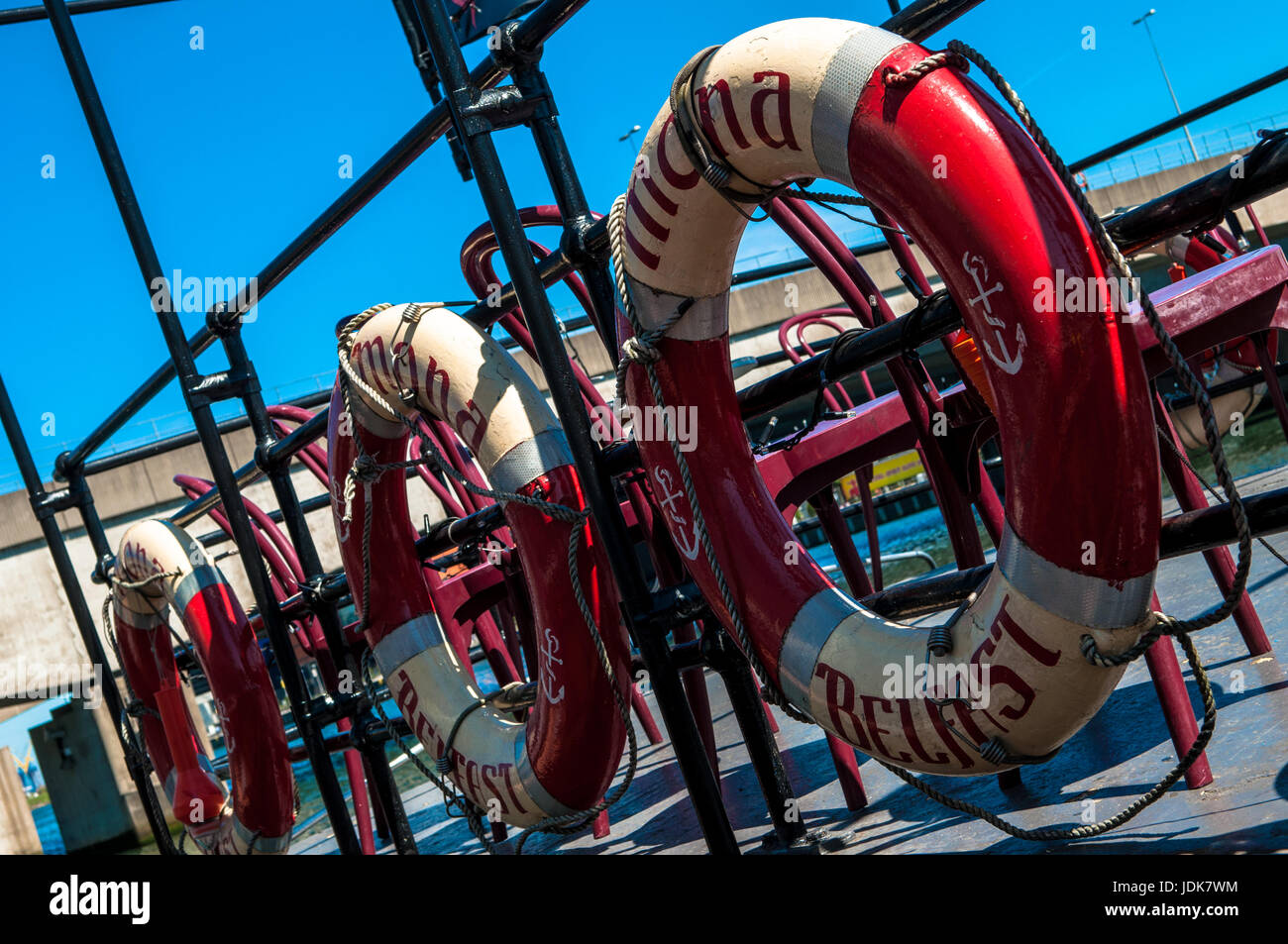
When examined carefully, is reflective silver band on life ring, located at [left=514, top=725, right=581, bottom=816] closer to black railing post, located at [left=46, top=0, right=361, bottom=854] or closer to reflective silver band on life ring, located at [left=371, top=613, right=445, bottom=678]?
reflective silver band on life ring, located at [left=371, top=613, right=445, bottom=678]

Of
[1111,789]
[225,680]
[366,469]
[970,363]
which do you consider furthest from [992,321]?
[225,680]

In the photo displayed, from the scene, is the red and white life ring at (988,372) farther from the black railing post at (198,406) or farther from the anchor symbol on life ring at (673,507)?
the black railing post at (198,406)

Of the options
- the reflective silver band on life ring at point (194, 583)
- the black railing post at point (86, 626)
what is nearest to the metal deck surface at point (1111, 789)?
the reflective silver band on life ring at point (194, 583)

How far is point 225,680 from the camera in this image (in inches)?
151

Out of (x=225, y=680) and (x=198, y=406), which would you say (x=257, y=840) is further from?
(x=198, y=406)

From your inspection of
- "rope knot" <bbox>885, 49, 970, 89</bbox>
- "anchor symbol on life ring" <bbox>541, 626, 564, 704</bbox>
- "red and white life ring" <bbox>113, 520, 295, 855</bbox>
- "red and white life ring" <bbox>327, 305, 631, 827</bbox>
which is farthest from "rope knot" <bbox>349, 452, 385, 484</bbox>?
"rope knot" <bbox>885, 49, 970, 89</bbox>

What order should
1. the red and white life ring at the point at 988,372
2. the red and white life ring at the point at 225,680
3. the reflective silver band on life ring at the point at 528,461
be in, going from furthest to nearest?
1. the red and white life ring at the point at 225,680
2. the reflective silver band on life ring at the point at 528,461
3. the red and white life ring at the point at 988,372

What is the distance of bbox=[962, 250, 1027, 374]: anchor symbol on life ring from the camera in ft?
4.39

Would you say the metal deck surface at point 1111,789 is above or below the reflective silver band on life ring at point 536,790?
below

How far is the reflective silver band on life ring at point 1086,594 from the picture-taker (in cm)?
135

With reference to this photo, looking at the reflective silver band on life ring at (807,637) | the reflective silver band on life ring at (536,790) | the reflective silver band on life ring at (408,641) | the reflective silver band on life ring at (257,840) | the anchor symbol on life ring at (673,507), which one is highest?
the anchor symbol on life ring at (673,507)

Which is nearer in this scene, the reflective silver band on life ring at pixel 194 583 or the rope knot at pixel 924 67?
the rope knot at pixel 924 67

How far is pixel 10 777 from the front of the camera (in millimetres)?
12367
